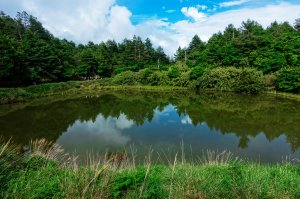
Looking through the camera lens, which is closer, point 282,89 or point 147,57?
point 282,89

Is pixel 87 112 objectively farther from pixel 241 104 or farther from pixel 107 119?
pixel 241 104

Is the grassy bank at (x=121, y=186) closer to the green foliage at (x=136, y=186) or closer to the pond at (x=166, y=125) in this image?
the green foliage at (x=136, y=186)

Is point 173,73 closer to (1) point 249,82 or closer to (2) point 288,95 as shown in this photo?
(1) point 249,82

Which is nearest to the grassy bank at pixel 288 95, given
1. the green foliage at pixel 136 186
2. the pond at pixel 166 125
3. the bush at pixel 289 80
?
the bush at pixel 289 80

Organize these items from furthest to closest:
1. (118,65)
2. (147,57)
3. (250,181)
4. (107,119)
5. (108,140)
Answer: (147,57), (118,65), (107,119), (108,140), (250,181)

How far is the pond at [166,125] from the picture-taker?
521 inches

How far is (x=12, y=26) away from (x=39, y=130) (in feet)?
134

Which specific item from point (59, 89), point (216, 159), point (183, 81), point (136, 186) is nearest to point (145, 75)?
point (183, 81)

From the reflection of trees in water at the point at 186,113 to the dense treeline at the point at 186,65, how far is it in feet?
12.6

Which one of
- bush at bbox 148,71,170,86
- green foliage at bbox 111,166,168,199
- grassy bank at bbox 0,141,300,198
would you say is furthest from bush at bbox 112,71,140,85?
green foliage at bbox 111,166,168,199

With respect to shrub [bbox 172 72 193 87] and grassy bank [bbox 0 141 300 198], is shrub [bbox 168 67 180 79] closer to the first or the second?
shrub [bbox 172 72 193 87]

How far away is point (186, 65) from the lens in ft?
138

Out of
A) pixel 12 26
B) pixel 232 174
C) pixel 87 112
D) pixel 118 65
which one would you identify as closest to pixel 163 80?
pixel 118 65

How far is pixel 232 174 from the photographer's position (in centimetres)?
618
